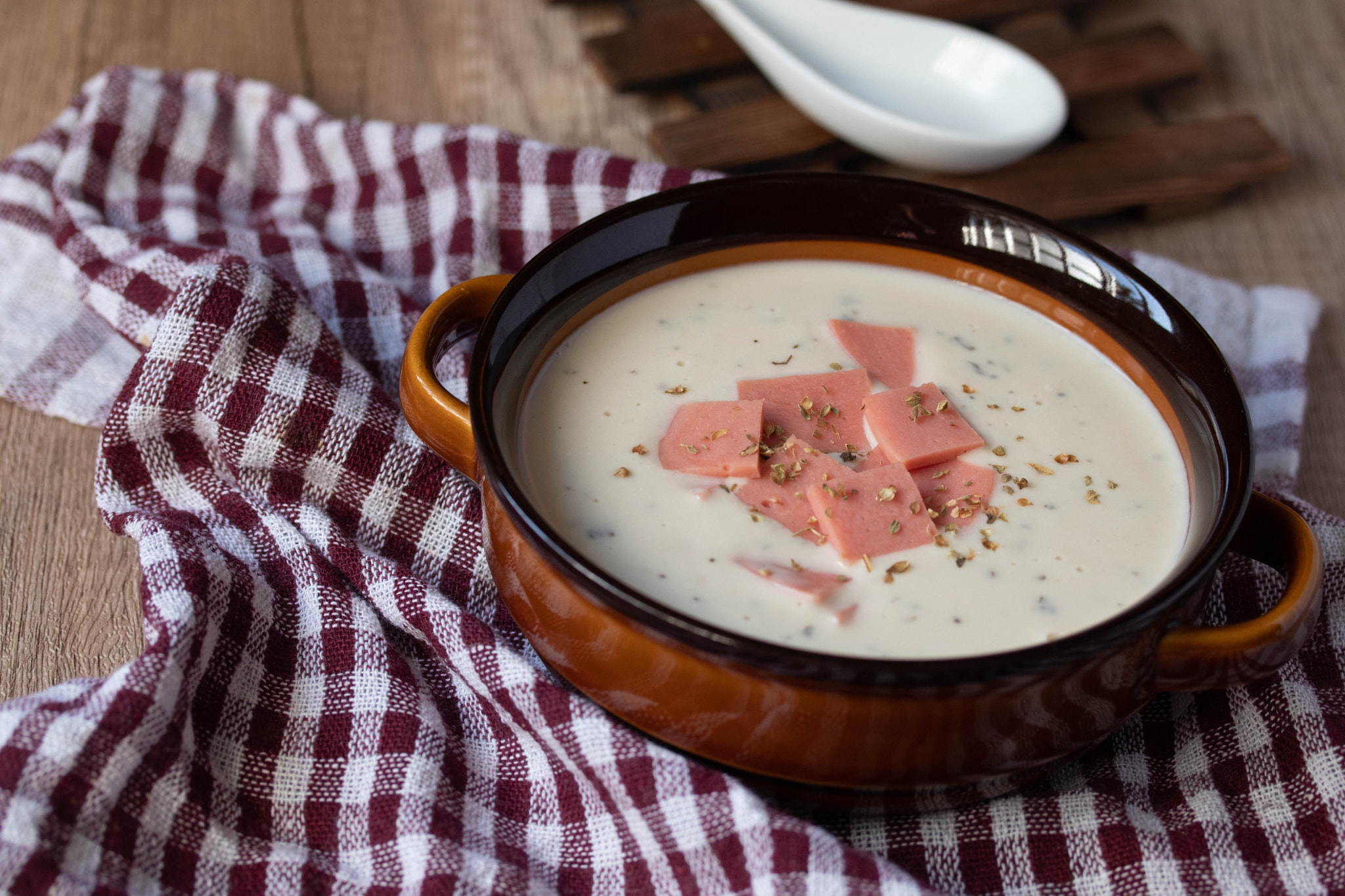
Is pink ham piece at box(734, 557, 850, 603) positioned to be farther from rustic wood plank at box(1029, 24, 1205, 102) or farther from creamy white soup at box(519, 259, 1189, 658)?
Answer: rustic wood plank at box(1029, 24, 1205, 102)

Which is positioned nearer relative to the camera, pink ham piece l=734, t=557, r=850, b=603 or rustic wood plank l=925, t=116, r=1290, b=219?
pink ham piece l=734, t=557, r=850, b=603

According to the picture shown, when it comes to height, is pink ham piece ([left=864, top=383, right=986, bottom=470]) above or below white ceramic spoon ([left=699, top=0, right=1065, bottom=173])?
above

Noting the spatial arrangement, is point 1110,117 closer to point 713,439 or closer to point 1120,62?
point 1120,62

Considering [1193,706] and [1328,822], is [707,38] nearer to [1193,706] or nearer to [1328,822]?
[1193,706]

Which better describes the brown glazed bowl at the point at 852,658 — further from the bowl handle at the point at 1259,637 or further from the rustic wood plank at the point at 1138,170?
the rustic wood plank at the point at 1138,170

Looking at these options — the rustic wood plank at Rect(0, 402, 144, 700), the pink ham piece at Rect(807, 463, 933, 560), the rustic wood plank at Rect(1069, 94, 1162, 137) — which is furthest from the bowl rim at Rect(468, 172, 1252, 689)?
the rustic wood plank at Rect(1069, 94, 1162, 137)

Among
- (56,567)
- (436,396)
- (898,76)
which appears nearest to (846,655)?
(436,396)
